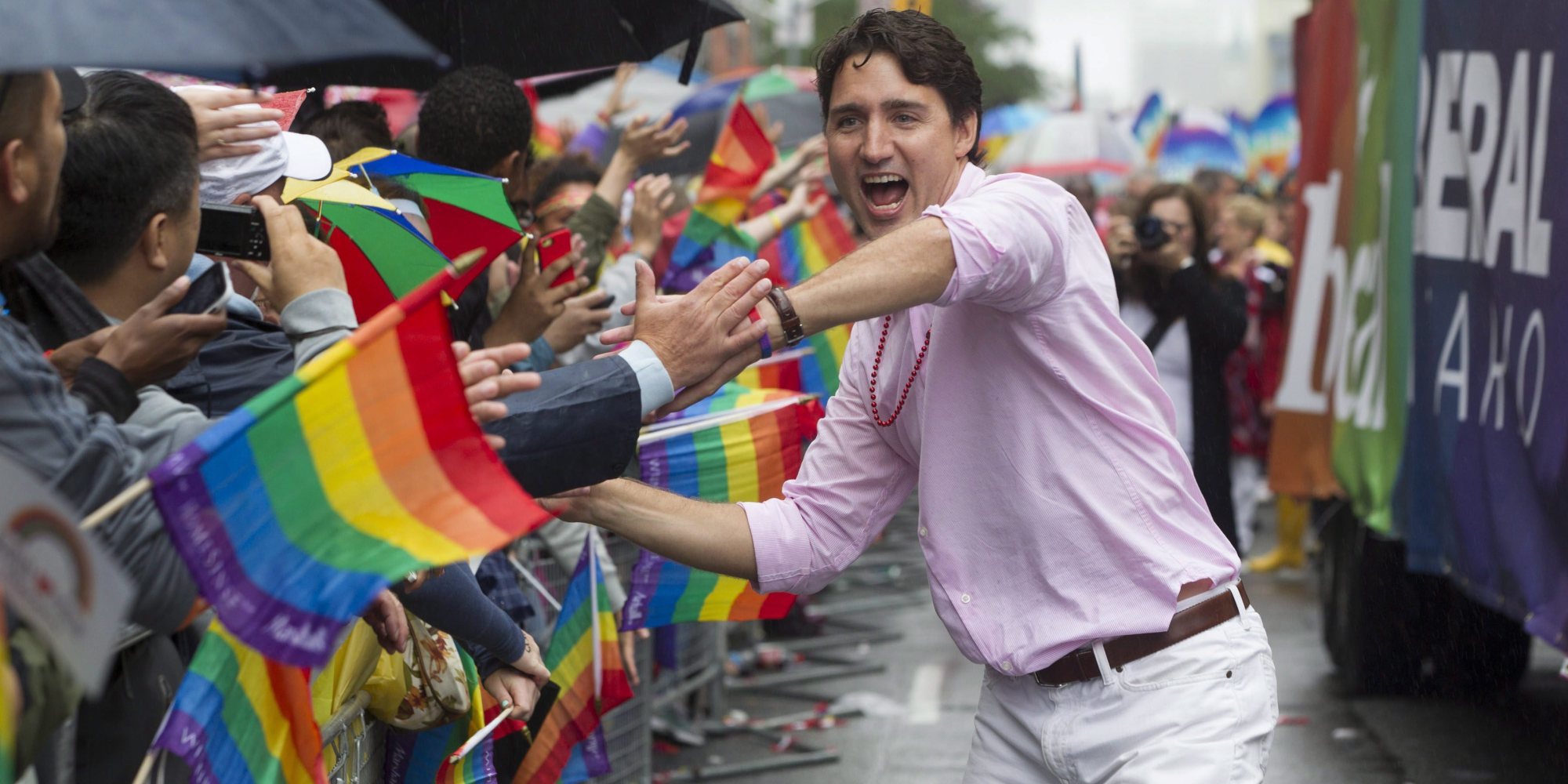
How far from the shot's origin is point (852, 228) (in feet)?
58.8

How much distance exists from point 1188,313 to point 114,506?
5.81 meters

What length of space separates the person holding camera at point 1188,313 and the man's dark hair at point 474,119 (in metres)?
3.33

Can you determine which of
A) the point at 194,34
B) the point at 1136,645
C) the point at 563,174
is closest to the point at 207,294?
the point at 194,34

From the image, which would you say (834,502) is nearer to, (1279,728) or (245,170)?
(245,170)

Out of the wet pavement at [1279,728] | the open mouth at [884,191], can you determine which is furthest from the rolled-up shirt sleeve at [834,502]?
the wet pavement at [1279,728]

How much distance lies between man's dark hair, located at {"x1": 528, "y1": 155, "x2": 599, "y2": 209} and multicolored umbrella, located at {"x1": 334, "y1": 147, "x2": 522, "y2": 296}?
8.80ft

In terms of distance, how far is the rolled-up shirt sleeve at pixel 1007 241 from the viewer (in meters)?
2.74

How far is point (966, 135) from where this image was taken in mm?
3463

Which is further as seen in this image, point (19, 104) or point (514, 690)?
point (514, 690)

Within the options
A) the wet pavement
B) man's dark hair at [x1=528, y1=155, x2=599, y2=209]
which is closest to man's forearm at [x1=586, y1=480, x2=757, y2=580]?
man's dark hair at [x1=528, y1=155, x2=599, y2=209]

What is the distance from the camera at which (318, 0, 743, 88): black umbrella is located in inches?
198

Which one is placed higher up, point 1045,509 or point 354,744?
point 1045,509

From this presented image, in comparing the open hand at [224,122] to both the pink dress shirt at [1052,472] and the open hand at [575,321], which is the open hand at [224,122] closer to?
the pink dress shirt at [1052,472]

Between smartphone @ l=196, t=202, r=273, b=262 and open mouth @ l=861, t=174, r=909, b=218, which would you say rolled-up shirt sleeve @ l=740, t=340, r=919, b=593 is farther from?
smartphone @ l=196, t=202, r=273, b=262
